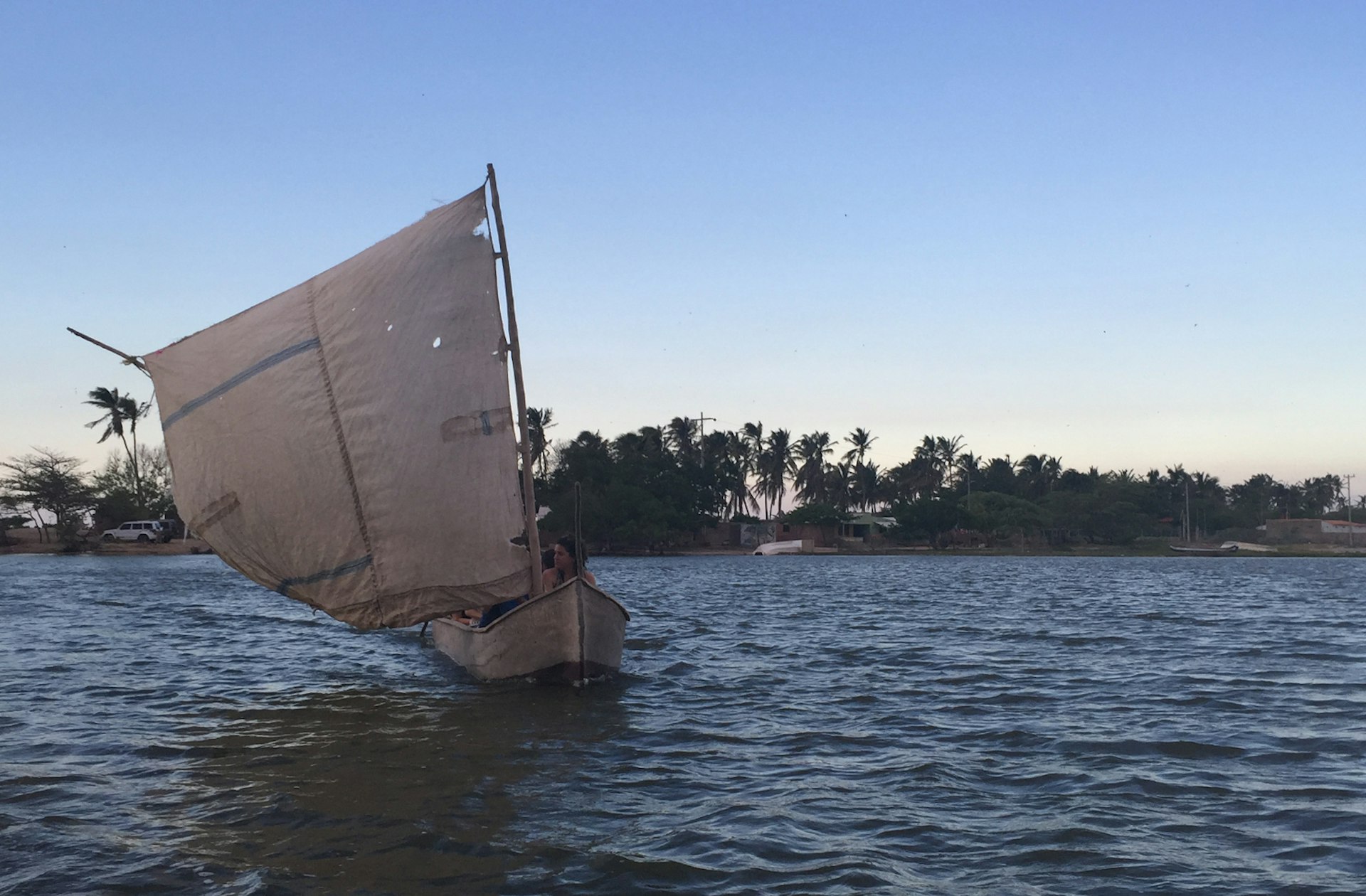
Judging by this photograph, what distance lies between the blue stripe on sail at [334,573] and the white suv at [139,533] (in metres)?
71.8

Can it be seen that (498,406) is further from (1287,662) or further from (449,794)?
(1287,662)

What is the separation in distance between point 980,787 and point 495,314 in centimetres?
800

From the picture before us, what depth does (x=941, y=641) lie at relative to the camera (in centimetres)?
1972

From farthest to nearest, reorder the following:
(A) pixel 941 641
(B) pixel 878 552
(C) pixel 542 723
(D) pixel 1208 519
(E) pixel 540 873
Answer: (D) pixel 1208 519 → (B) pixel 878 552 → (A) pixel 941 641 → (C) pixel 542 723 → (E) pixel 540 873

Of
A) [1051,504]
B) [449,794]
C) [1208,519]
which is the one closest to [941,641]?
[449,794]

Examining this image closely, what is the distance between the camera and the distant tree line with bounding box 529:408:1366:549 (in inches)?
3511

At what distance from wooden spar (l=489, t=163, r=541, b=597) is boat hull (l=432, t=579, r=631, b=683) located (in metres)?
0.51

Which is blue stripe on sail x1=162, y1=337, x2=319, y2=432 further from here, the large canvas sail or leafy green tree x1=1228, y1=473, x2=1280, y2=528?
leafy green tree x1=1228, y1=473, x2=1280, y2=528

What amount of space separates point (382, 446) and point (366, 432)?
0.78 ft

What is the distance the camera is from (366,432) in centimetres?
1233

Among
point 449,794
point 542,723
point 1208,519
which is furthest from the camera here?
point 1208,519

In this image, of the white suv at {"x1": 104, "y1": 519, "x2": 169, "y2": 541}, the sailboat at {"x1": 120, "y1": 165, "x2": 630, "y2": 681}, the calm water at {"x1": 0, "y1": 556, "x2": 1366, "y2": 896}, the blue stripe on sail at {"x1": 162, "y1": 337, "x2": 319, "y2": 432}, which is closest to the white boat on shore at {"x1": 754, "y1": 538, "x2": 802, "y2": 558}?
the white suv at {"x1": 104, "y1": 519, "x2": 169, "y2": 541}

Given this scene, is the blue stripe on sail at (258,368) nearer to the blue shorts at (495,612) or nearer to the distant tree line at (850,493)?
the blue shorts at (495,612)

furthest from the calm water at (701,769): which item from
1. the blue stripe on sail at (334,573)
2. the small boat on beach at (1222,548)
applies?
the small boat on beach at (1222,548)
